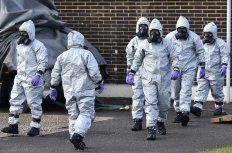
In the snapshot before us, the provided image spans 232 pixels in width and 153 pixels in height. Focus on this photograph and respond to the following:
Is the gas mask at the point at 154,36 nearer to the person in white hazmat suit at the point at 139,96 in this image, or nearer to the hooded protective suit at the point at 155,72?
the hooded protective suit at the point at 155,72

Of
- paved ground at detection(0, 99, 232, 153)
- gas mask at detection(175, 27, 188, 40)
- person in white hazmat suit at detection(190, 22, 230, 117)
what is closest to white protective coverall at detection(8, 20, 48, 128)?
paved ground at detection(0, 99, 232, 153)

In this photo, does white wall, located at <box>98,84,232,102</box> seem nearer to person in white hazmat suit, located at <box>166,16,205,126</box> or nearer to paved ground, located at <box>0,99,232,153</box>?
paved ground, located at <box>0,99,232,153</box>

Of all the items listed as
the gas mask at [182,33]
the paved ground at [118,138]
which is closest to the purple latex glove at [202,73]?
the gas mask at [182,33]

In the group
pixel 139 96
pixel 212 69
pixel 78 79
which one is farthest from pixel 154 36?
pixel 212 69

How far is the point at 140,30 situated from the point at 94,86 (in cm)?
235

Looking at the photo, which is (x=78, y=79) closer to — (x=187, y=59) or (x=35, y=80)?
(x=35, y=80)

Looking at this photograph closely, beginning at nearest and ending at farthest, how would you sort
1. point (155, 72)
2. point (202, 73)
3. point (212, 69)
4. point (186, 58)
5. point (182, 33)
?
point (155, 72) < point (182, 33) < point (186, 58) < point (202, 73) < point (212, 69)

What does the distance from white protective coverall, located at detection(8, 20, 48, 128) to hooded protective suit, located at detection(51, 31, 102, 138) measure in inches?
46.8

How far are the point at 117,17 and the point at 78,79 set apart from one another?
285 inches

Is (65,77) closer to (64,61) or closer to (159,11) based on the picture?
(64,61)

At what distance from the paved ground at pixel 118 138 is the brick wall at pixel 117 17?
3.46 metres

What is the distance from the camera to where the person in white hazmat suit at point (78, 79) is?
12.1 meters

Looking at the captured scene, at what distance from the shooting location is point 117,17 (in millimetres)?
19297

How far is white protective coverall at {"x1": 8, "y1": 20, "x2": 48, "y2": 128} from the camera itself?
13430mm
